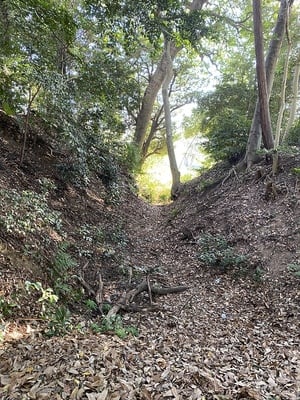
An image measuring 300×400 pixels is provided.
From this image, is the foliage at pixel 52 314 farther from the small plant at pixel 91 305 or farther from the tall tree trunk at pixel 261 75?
the tall tree trunk at pixel 261 75

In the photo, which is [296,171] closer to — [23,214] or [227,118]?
[227,118]

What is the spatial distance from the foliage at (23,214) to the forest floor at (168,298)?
0.05 m

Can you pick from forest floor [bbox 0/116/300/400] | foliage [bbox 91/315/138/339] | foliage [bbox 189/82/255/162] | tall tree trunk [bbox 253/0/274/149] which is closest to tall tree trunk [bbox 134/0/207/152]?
foliage [bbox 189/82/255/162]

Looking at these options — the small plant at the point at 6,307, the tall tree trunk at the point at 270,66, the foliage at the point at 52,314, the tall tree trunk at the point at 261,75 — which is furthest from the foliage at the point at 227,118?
the small plant at the point at 6,307

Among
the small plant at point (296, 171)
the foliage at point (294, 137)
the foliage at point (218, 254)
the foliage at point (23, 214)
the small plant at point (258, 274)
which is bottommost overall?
the small plant at point (258, 274)

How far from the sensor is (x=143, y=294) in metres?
4.00

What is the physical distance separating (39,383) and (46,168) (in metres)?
4.50

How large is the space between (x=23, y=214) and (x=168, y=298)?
2.28 metres

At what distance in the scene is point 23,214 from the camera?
361 cm

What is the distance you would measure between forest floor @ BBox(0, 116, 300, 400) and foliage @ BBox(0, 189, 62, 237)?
5 cm

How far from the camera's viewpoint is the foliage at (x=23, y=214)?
3.30 m

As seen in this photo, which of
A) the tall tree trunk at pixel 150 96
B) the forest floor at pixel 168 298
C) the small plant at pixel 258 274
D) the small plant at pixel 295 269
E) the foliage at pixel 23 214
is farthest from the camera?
the tall tree trunk at pixel 150 96

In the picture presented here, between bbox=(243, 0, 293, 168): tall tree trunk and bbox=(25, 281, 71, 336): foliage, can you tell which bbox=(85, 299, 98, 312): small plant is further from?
bbox=(243, 0, 293, 168): tall tree trunk

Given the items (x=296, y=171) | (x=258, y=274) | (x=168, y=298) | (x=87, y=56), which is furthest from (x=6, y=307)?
(x=87, y=56)
